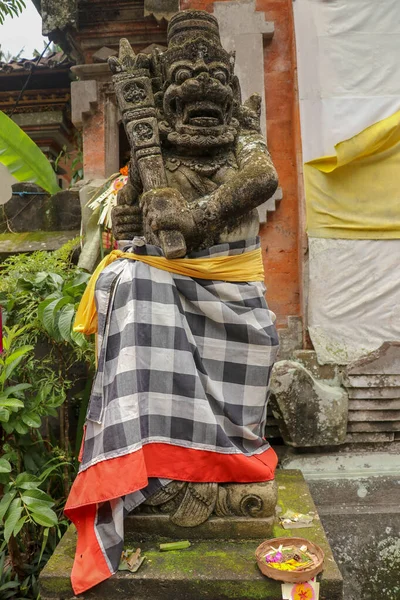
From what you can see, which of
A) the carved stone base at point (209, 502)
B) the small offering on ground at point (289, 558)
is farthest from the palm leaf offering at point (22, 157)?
the small offering on ground at point (289, 558)

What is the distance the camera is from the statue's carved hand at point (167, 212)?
8.41 ft

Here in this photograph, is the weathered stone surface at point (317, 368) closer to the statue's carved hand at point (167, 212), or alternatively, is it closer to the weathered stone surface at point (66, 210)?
the statue's carved hand at point (167, 212)

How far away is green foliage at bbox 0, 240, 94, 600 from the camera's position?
3049 millimetres

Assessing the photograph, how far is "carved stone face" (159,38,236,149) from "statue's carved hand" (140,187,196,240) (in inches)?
14.5

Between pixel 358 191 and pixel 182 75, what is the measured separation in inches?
70.6

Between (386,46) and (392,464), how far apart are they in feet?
9.54

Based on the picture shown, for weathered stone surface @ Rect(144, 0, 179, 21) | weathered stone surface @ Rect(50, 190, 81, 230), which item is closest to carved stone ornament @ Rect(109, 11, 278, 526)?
weathered stone surface @ Rect(50, 190, 81, 230)

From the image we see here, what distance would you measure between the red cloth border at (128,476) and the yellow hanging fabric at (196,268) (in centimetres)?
72

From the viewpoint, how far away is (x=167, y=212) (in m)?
2.56

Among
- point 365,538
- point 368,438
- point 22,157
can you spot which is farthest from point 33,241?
point 365,538

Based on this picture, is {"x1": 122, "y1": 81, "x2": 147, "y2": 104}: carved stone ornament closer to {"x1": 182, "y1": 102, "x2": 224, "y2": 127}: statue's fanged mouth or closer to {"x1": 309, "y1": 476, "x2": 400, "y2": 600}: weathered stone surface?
{"x1": 182, "y1": 102, "x2": 224, "y2": 127}: statue's fanged mouth

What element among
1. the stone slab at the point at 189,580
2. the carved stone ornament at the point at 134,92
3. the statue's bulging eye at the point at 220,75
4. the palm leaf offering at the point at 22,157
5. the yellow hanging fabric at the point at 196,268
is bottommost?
the stone slab at the point at 189,580

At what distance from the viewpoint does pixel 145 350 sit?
2611 millimetres

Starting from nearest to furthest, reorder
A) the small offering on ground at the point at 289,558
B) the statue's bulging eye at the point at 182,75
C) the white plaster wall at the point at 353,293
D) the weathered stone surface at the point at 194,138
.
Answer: the small offering on ground at the point at 289,558 → the weathered stone surface at the point at 194,138 → the statue's bulging eye at the point at 182,75 → the white plaster wall at the point at 353,293
